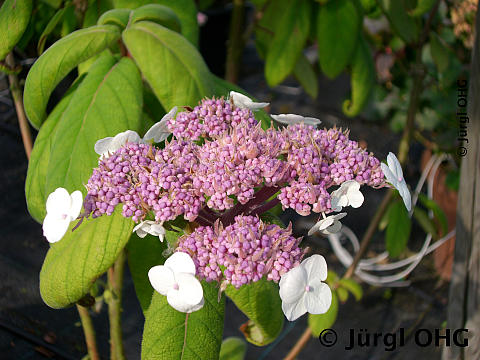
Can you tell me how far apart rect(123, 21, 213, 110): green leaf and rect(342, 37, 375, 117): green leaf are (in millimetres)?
544

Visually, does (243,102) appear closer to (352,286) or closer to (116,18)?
(116,18)

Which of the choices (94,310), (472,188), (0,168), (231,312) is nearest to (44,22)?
(0,168)

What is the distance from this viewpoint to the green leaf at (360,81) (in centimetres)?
111

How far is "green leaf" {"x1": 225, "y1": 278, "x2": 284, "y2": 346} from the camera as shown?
0.60m

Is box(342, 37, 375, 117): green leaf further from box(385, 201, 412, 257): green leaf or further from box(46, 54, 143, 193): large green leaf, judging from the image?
box(46, 54, 143, 193): large green leaf

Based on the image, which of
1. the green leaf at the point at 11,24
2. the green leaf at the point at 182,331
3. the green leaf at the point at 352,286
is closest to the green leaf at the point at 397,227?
the green leaf at the point at 352,286

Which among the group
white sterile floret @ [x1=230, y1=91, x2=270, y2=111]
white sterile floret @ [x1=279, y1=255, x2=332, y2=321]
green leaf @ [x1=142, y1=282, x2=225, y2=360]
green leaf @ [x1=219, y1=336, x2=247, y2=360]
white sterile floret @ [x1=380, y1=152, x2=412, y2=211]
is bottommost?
green leaf @ [x1=219, y1=336, x2=247, y2=360]

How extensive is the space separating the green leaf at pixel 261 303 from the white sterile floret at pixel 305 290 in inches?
5.7

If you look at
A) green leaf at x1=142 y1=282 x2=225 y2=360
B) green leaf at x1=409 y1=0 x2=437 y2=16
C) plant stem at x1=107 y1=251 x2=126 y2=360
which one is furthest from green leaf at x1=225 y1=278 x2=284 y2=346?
green leaf at x1=409 y1=0 x2=437 y2=16

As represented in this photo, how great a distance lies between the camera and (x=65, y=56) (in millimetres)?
635

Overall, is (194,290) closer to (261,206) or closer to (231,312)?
(261,206)

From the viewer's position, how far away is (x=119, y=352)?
81 centimetres

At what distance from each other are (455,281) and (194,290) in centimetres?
63

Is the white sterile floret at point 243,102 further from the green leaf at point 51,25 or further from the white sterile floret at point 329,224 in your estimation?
the green leaf at point 51,25
